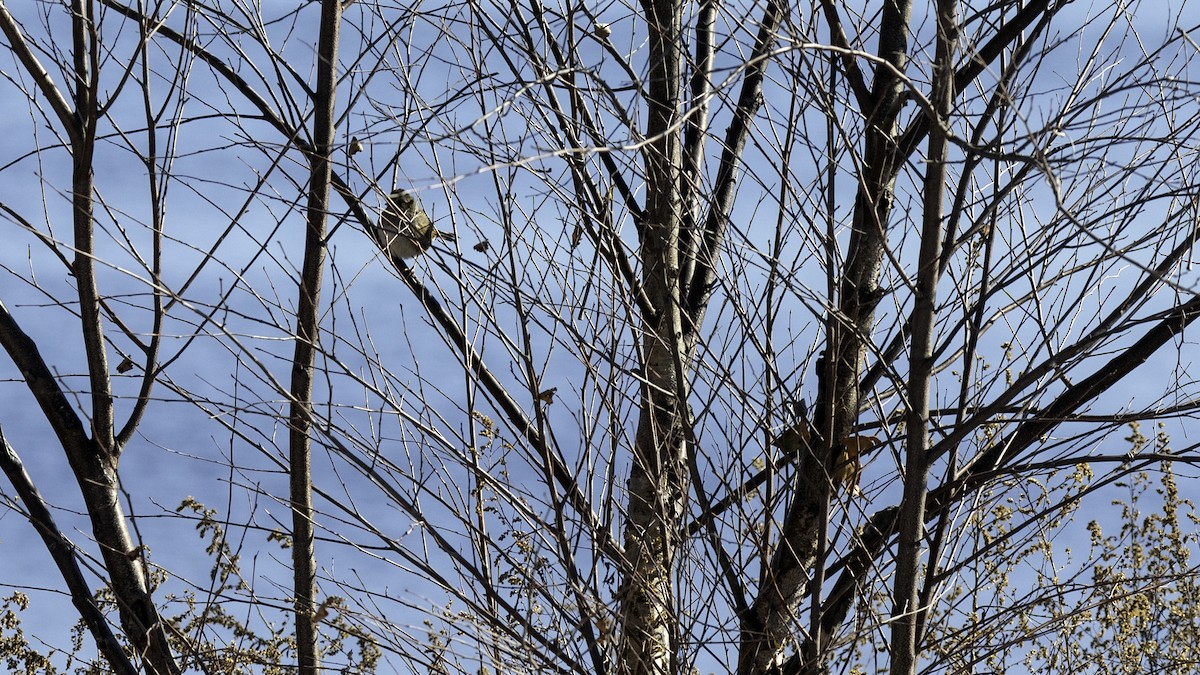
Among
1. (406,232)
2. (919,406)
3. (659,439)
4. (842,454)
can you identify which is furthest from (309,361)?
(919,406)

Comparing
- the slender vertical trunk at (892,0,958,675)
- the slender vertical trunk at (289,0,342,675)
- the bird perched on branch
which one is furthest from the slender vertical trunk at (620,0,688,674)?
the slender vertical trunk at (289,0,342,675)

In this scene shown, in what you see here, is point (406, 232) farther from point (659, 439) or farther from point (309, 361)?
point (659, 439)

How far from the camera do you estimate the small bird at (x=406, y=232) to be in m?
2.92

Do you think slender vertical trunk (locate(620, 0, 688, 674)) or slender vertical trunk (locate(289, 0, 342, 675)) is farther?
slender vertical trunk (locate(289, 0, 342, 675))

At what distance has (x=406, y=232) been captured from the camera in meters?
2.92

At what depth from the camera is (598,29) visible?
10.9 feet

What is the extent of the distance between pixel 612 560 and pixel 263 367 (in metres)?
0.95

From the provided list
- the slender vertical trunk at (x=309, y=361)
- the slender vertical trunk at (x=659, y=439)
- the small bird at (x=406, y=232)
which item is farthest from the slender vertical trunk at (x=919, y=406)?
the slender vertical trunk at (x=309, y=361)

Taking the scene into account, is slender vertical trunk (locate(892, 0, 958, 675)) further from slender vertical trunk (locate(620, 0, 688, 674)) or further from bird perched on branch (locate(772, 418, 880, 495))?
slender vertical trunk (locate(620, 0, 688, 674))

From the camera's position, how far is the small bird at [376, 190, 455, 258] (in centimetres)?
292

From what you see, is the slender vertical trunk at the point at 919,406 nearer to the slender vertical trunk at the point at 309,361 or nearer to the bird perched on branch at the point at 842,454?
the bird perched on branch at the point at 842,454

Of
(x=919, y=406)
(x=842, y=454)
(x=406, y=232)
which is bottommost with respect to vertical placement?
(x=919, y=406)

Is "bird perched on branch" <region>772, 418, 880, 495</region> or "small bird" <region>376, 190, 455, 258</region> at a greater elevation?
"small bird" <region>376, 190, 455, 258</region>

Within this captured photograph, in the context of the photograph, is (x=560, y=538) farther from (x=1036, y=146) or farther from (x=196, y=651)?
(x=1036, y=146)
